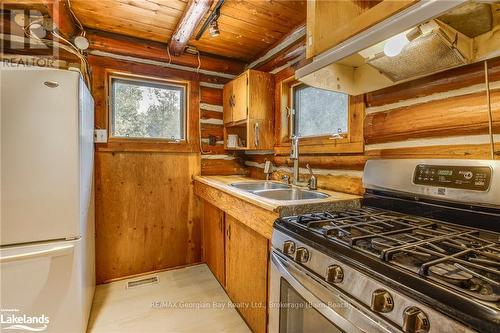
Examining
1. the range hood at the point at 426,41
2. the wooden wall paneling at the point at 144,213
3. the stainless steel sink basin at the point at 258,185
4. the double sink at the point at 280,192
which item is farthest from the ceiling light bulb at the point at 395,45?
the wooden wall paneling at the point at 144,213

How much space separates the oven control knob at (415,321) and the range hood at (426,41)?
0.78 m

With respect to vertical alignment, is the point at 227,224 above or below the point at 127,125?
below

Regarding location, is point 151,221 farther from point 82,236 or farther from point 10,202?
point 10,202

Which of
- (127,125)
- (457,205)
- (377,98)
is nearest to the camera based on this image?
(457,205)

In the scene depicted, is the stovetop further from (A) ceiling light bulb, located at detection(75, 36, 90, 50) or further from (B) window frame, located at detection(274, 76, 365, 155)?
(A) ceiling light bulb, located at detection(75, 36, 90, 50)

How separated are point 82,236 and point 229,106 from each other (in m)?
1.78

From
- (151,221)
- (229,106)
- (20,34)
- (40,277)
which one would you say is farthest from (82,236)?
(229,106)

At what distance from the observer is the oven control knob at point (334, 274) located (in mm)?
780

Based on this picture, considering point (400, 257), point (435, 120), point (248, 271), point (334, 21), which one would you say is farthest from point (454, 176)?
point (248, 271)

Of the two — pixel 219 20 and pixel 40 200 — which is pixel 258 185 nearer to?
pixel 219 20

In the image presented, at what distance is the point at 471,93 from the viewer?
110cm

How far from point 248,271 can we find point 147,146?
1.62m

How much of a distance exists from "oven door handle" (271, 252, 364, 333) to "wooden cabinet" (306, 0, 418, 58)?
1025 millimetres

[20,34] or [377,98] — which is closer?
[377,98]
